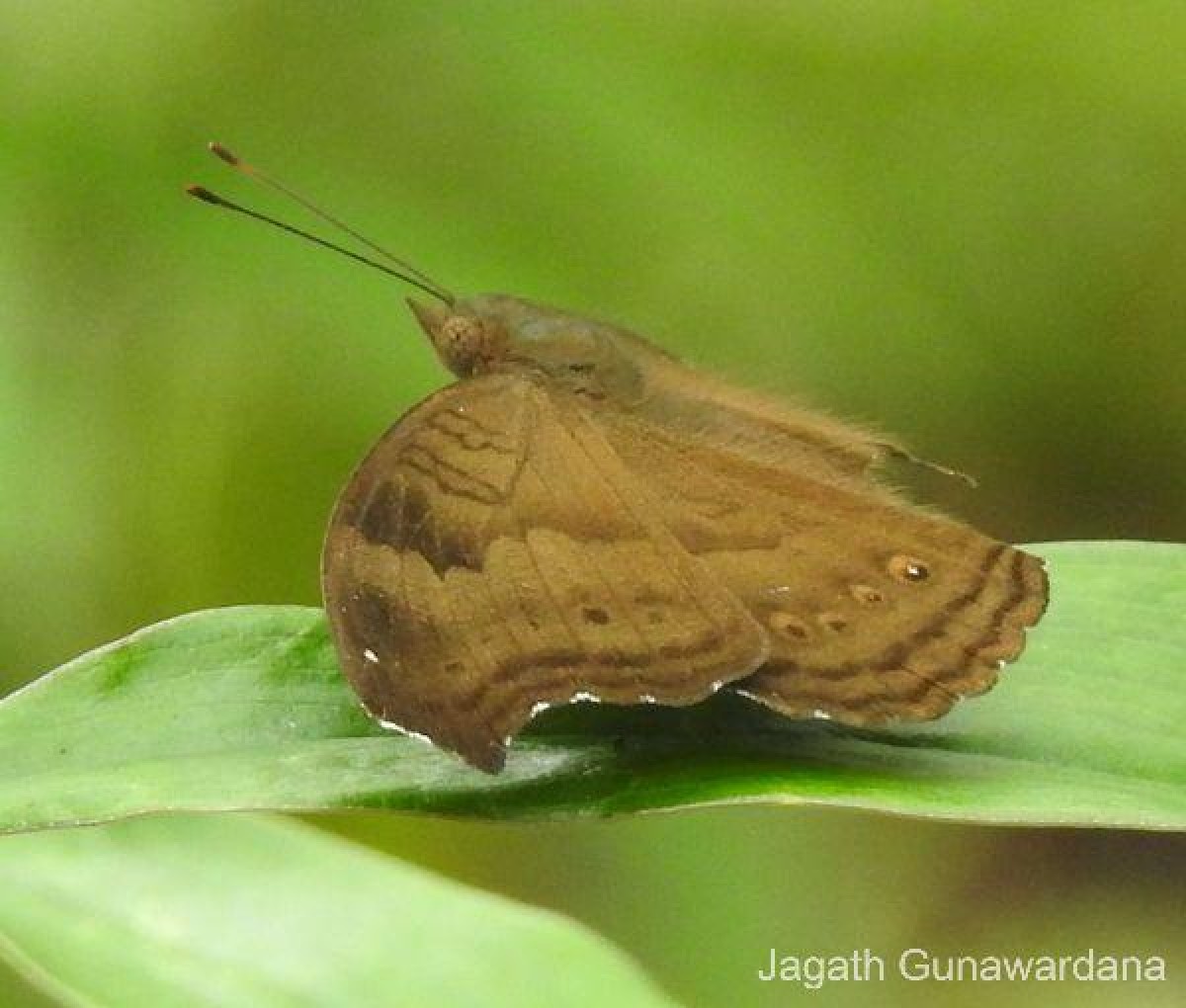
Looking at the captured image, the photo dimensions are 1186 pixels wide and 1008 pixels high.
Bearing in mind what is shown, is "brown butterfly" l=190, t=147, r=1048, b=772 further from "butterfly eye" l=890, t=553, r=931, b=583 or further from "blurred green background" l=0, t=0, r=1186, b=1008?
"blurred green background" l=0, t=0, r=1186, b=1008

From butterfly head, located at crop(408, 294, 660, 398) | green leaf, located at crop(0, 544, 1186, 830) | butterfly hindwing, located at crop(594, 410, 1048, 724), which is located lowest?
green leaf, located at crop(0, 544, 1186, 830)

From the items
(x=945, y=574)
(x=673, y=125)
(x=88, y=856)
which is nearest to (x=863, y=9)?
(x=673, y=125)

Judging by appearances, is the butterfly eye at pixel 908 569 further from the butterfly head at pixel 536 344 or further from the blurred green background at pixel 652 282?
the blurred green background at pixel 652 282

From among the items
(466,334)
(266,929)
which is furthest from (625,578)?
(266,929)

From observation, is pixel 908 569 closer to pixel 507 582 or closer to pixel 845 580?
pixel 845 580

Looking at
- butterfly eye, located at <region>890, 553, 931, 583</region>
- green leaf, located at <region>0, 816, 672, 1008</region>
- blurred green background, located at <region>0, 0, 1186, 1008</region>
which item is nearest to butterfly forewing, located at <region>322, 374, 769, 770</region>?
butterfly eye, located at <region>890, 553, 931, 583</region>

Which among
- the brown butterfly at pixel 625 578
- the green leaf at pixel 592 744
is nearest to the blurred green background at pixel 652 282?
the green leaf at pixel 592 744
